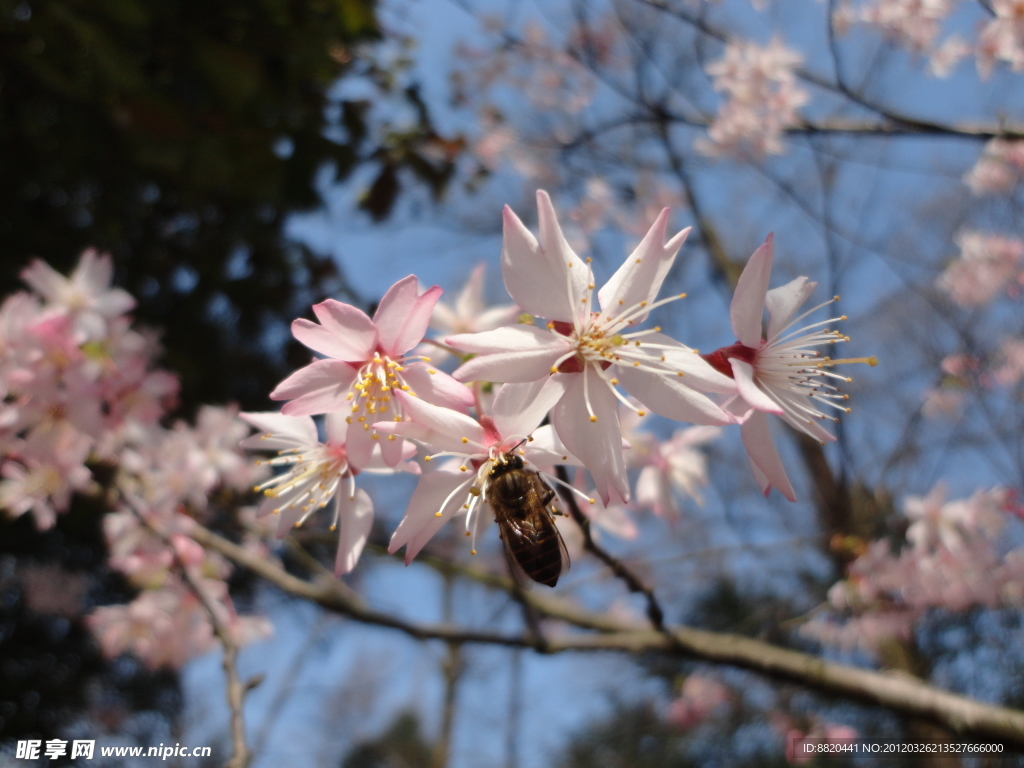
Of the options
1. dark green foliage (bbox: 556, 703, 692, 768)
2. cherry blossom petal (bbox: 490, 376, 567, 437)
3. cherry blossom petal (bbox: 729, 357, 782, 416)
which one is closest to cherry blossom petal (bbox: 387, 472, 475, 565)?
cherry blossom petal (bbox: 490, 376, 567, 437)

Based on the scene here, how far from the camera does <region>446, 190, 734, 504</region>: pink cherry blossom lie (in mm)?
635

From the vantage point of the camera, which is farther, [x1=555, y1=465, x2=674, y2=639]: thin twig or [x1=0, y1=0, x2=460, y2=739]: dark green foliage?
[x1=0, y1=0, x2=460, y2=739]: dark green foliage

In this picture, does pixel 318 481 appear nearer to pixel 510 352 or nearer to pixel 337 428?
pixel 337 428

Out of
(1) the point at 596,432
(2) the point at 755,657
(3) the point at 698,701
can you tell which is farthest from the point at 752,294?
(3) the point at 698,701

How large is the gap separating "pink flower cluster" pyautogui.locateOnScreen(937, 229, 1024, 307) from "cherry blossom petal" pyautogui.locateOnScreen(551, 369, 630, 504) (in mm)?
3939

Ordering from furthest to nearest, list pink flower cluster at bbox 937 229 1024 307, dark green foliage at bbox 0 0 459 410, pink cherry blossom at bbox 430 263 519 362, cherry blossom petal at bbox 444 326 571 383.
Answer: pink flower cluster at bbox 937 229 1024 307 → dark green foliage at bbox 0 0 459 410 → pink cherry blossom at bbox 430 263 519 362 → cherry blossom petal at bbox 444 326 571 383

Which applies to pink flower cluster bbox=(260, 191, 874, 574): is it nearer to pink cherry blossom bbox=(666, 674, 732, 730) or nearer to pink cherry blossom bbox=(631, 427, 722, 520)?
pink cherry blossom bbox=(631, 427, 722, 520)

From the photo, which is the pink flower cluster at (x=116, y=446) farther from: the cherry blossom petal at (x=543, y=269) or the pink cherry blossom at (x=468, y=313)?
the cherry blossom petal at (x=543, y=269)

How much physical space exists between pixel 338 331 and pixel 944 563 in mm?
2711

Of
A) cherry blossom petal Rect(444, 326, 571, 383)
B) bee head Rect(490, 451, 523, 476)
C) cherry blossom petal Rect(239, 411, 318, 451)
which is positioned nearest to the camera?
cherry blossom petal Rect(444, 326, 571, 383)

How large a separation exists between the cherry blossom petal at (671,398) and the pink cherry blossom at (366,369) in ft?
0.61

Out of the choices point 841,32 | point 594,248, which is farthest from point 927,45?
point 594,248

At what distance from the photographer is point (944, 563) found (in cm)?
245

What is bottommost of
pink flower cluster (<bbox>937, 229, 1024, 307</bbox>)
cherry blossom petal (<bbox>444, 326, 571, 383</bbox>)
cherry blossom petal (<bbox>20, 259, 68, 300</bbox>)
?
cherry blossom petal (<bbox>444, 326, 571, 383</bbox>)
